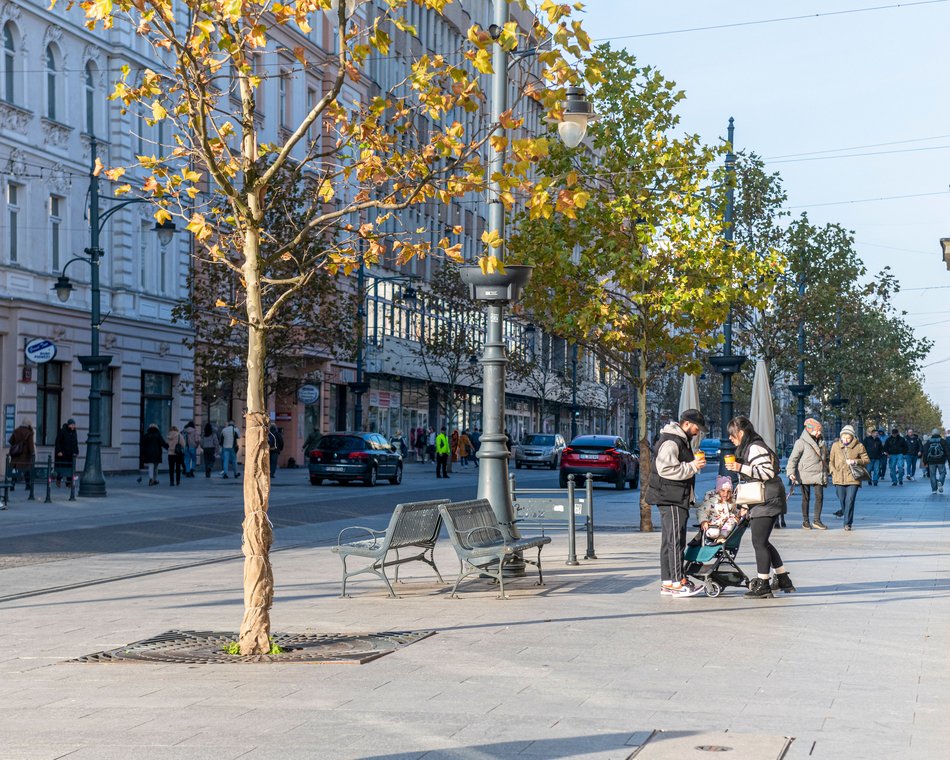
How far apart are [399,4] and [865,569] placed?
9476 mm

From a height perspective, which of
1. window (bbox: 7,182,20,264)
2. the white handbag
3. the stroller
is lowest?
the stroller

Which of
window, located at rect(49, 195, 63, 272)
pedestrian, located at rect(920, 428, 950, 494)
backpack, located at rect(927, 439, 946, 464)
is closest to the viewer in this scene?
window, located at rect(49, 195, 63, 272)

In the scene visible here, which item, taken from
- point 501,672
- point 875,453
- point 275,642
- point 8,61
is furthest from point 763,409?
point 875,453

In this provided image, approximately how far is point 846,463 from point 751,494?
1053cm

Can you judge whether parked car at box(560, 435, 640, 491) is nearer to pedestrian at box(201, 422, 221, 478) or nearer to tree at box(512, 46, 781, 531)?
pedestrian at box(201, 422, 221, 478)

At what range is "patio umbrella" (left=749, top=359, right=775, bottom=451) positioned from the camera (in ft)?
89.8

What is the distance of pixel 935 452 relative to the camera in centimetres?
4234

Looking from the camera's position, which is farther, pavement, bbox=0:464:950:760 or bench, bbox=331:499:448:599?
bench, bbox=331:499:448:599

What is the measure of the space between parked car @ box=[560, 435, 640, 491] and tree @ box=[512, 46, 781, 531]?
1639 cm

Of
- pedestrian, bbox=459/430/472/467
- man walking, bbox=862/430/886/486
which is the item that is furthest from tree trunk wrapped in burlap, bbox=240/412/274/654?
pedestrian, bbox=459/430/472/467

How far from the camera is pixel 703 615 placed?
1266 centimetres

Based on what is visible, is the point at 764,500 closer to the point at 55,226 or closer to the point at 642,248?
the point at 642,248

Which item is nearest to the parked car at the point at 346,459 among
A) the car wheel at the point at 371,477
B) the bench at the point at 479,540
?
the car wheel at the point at 371,477

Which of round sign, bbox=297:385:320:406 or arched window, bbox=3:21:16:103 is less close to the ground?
arched window, bbox=3:21:16:103
